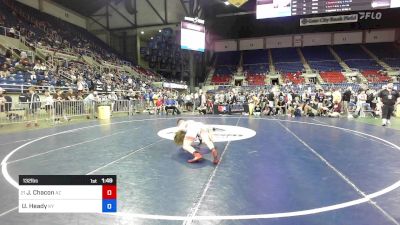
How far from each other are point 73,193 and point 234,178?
2.83 meters

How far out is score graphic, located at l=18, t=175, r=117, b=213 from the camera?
1.98m

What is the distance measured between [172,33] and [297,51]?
19604 mm

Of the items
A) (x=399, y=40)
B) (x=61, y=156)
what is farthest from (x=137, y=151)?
(x=399, y=40)

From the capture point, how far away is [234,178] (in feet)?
14.3

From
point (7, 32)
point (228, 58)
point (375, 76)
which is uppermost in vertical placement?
point (228, 58)

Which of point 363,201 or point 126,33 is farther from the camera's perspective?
point 126,33

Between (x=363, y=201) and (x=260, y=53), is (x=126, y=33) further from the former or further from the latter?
(x=363, y=201)

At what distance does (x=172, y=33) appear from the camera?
3469 cm

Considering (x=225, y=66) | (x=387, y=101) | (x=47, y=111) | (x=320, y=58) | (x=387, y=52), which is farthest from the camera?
(x=225, y=66)

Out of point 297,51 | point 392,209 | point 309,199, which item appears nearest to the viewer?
point 392,209

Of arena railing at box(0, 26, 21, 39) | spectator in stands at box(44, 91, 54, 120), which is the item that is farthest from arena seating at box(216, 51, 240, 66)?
spectator in stands at box(44, 91, 54, 120)

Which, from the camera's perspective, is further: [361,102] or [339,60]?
[339,60]

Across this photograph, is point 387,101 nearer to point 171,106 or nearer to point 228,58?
point 171,106

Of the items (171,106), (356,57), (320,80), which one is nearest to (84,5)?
(171,106)
